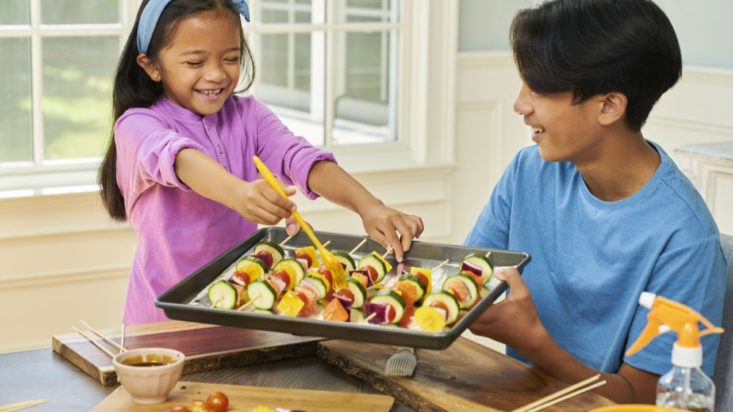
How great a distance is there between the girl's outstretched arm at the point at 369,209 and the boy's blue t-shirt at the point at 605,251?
18cm

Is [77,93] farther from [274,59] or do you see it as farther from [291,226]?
[291,226]

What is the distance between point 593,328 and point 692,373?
0.63 metres

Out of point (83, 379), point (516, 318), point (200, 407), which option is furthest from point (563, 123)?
point (83, 379)

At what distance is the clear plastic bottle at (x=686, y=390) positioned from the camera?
132 centimetres

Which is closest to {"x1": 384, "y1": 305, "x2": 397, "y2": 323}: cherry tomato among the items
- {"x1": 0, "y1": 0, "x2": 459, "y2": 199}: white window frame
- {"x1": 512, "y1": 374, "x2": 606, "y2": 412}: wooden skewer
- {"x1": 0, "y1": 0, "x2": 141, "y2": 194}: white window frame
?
{"x1": 512, "y1": 374, "x2": 606, "y2": 412}: wooden skewer

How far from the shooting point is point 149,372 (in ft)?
5.20

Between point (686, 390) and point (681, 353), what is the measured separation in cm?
9

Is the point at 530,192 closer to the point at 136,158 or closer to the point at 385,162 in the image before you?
the point at 136,158

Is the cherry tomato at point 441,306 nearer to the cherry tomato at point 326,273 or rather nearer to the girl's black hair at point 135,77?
Result: the cherry tomato at point 326,273

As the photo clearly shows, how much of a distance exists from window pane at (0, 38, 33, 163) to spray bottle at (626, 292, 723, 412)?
266cm

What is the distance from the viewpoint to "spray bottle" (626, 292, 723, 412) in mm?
1252

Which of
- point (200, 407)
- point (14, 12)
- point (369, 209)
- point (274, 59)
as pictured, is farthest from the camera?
point (274, 59)

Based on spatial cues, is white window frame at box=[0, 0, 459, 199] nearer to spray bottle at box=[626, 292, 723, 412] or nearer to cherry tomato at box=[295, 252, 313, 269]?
cherry tomato at box=[295, 252, 313, 269]

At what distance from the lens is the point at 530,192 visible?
2.11 m
